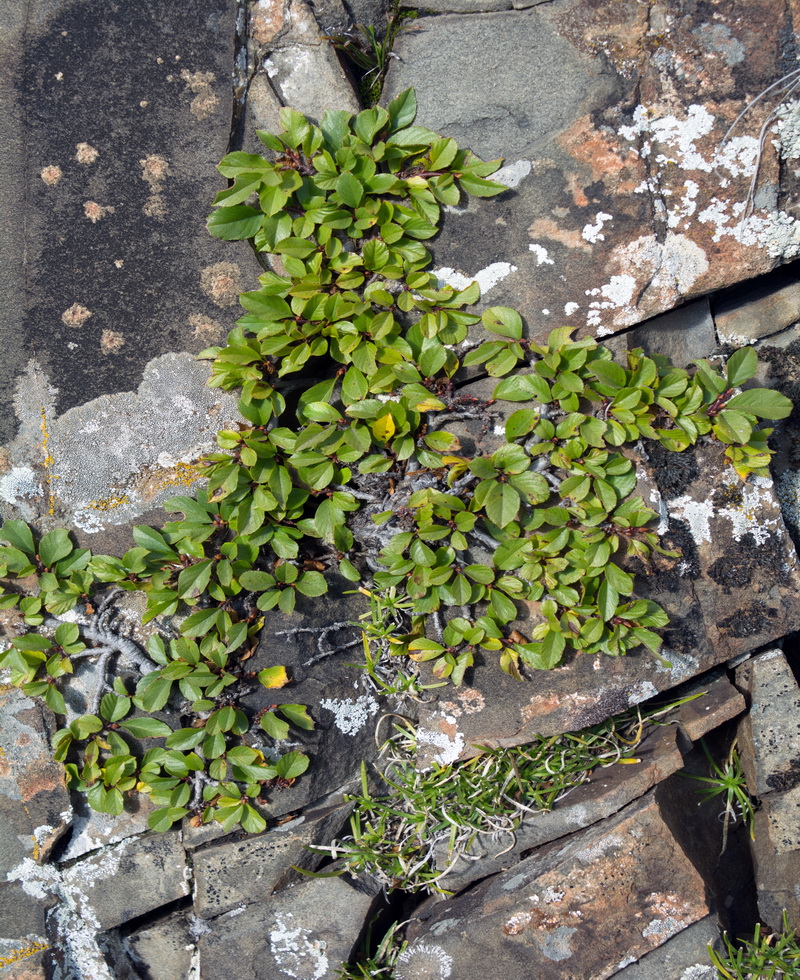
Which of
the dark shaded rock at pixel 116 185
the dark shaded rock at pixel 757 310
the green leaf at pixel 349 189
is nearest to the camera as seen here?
the green leaf at pixel 349 189

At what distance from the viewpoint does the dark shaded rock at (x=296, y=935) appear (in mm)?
1973

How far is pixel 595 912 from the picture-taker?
1892 millimetres

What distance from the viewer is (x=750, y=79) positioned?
1.82m

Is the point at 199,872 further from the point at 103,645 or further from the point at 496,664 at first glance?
the point at 496,664

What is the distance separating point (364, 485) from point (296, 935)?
1298 mm

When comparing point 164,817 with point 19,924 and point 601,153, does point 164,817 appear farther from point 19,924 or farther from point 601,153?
point 601,153

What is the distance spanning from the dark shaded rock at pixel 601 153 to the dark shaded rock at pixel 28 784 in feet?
5.76

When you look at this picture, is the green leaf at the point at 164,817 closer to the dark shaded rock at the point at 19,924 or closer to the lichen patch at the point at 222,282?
the dark shaded rock at the point at 19,924

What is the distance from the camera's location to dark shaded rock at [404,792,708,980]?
188 cm

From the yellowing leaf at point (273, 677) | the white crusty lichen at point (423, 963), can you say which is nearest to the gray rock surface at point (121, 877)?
the yellowing leaf at point (273, 677)

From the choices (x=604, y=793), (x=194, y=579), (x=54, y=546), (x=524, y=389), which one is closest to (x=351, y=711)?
(x=194, y=579)

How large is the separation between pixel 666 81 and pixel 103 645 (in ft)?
7.19

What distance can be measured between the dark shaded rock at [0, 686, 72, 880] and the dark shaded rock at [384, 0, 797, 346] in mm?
Answer: 1754

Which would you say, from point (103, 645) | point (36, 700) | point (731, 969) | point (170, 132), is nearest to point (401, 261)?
point (170, 132)
